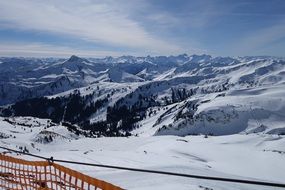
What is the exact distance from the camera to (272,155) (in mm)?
108000

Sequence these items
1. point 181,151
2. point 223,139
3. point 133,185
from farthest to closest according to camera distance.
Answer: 1. point 223,139
2. point 181,151
3. point 133,185

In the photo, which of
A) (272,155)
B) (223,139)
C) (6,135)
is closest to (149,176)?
(272,155)

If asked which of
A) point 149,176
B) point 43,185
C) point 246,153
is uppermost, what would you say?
point 43,185

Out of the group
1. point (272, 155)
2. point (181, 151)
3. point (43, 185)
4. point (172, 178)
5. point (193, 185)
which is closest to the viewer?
point (43, 185)

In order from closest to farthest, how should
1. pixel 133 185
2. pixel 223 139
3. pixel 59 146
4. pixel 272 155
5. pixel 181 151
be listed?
pixel 133 185 → pixel 181 151 → pixel 272 155 → pixel 223 139 → pixel 59 146

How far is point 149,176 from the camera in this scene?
2762 centimetres

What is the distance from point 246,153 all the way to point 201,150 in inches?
687

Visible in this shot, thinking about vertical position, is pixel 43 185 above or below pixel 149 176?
above

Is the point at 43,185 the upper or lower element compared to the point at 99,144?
upper

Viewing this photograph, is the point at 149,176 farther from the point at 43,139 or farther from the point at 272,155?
the point at 43,139

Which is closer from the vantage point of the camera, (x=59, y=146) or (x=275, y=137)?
(x=275, y=137)

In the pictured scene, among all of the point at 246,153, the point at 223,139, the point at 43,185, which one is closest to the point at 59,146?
the point at 223,139

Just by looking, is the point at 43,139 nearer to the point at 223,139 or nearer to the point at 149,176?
the point at 223,139

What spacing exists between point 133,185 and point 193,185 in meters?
4.11
